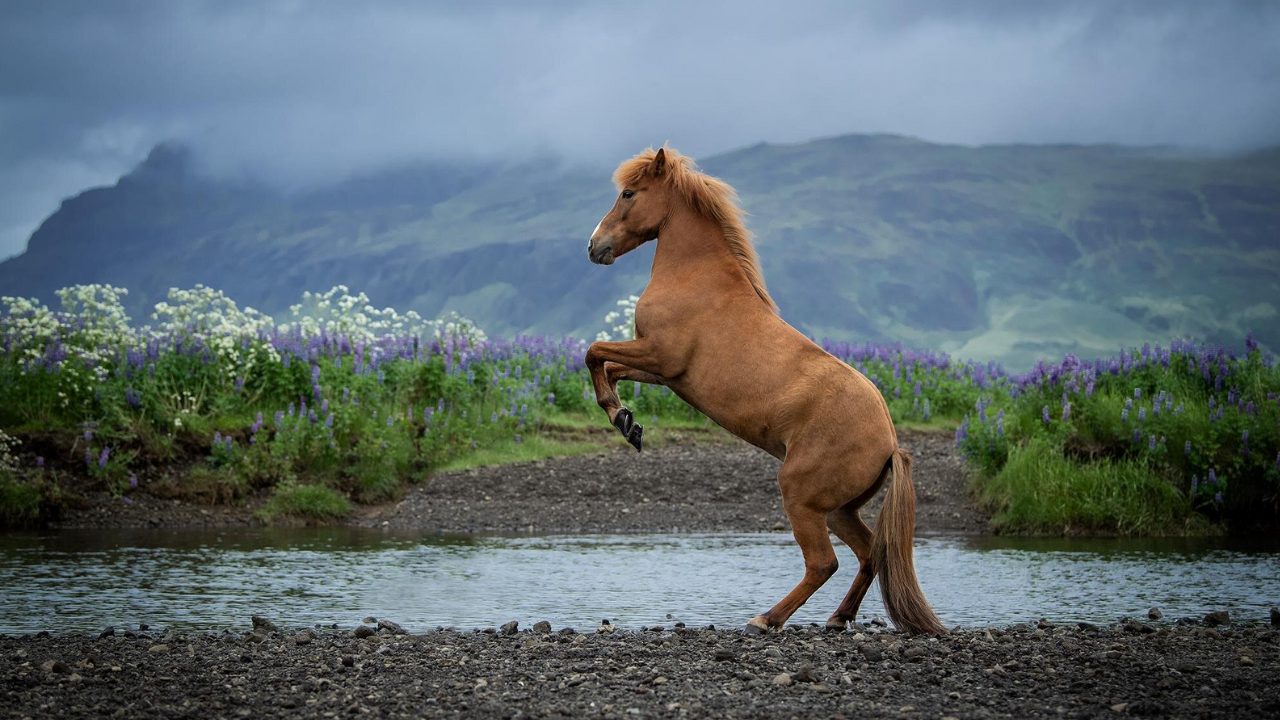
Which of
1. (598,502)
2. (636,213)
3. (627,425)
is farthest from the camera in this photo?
(598,502)

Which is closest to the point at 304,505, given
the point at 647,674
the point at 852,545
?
the point at 852,545

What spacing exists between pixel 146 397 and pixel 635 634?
949 centimetres

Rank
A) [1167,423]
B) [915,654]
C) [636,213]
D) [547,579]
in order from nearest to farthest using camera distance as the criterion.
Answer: [915,654]
[636,213]
[547,579]
[1167,423]

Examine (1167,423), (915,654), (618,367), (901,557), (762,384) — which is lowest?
(915,654)

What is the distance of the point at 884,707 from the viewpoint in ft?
15.5

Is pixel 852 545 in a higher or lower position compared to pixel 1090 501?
higher

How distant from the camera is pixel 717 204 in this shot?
7.13 meters

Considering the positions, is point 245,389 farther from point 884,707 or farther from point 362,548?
point 884,707

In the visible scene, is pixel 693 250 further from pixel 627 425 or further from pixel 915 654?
pixel 915 654

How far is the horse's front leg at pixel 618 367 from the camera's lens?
6738mm

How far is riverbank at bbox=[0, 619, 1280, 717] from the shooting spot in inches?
186

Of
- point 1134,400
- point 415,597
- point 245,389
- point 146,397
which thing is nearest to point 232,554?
point 415,597

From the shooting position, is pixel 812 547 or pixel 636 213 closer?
pixel 812 547

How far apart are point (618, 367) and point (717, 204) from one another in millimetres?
1118
